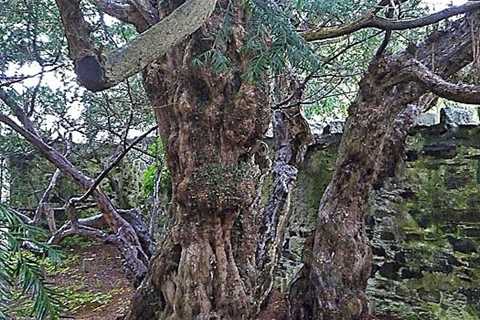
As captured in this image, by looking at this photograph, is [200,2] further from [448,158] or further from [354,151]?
[448,158]

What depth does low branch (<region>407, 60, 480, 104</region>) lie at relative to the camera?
6.16ft

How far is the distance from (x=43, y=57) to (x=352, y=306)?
2.32 metres

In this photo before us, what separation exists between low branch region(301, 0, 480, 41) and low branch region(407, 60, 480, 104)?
25cm

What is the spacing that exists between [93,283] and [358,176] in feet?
9.07

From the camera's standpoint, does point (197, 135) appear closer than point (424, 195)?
Yes

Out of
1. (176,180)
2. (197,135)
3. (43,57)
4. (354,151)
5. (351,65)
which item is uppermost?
(351,65)

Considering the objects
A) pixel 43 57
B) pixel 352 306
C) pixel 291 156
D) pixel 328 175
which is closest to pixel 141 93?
pixel 43 57

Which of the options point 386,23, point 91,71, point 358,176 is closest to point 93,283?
point 358,176

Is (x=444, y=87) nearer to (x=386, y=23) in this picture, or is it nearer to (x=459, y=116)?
(x=386, y=23)

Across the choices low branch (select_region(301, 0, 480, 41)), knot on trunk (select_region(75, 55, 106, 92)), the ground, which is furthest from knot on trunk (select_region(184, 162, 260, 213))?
the ground

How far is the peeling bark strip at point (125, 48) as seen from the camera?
3.10 ft

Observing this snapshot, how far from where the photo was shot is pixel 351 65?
3201 mm

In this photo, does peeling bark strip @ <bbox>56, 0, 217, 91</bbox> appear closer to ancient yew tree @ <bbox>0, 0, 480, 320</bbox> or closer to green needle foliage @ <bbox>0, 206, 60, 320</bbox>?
ancient yew tree @ <bbox>0, 0, 480, 320</bbox>

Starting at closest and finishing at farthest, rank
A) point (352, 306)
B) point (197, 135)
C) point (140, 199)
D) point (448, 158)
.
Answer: point (197, 135) → point (352, 306) → point (448, 158) → point (140, 199)
